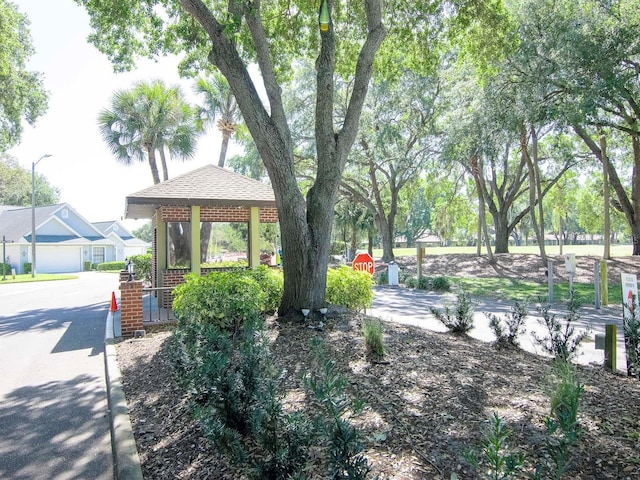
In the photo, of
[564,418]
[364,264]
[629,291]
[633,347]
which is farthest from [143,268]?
[564,418]

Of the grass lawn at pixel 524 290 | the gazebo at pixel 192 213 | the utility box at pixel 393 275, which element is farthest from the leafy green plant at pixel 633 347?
the utility box at pixel 393 275

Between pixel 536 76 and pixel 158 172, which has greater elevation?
pixel 536 76

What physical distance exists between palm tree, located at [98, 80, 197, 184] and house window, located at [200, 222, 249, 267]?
948cm

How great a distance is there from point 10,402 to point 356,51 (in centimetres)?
978

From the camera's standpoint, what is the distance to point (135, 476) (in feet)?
11.1

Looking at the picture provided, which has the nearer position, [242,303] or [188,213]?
[242,303]

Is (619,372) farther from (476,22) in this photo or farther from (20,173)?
(20,173)

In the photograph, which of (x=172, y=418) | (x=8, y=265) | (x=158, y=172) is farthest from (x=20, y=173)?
(x=172, y=418)

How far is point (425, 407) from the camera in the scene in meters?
3.78

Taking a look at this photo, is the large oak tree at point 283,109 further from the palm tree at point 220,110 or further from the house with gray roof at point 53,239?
the house with gray roof at point 53,239

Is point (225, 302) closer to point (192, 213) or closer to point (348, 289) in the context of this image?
point (348, 289)

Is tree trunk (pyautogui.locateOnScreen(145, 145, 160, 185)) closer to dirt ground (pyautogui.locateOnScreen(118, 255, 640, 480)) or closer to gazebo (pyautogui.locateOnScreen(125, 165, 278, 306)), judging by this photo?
gazebo (pyautogui.locateOnScreen(125, 165, 278, 306))

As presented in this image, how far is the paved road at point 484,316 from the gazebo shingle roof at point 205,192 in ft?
15.4

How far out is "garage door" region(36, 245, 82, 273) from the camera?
3706 cm
